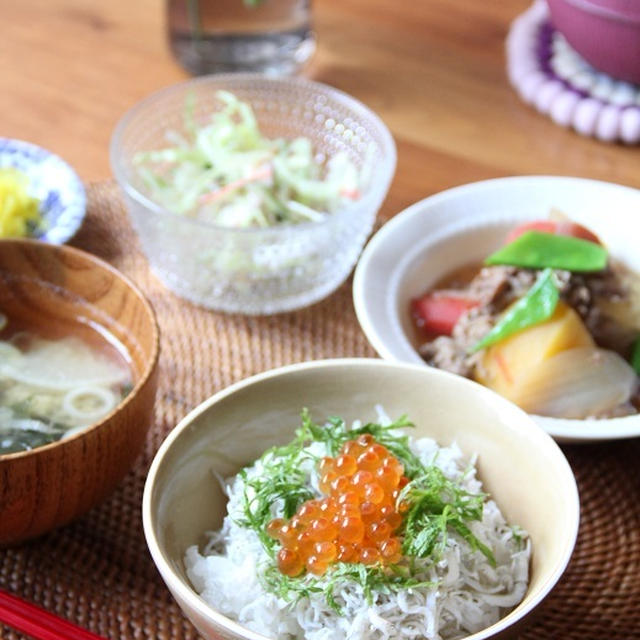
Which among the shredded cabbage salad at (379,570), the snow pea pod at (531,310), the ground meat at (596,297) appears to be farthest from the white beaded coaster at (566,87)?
the shredded cabbage salad at (379,570)

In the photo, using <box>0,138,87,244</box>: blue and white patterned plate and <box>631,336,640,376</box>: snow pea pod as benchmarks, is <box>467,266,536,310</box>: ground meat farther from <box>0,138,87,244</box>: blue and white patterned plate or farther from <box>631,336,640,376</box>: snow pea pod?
<box>0,138,87,244</box>: blue and white patterned plate

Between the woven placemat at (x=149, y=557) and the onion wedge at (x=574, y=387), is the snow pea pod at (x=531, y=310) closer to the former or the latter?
the onion wedge at (x=574, y=387)

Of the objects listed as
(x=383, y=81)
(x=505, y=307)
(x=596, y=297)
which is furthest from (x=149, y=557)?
Answer: (x=383, y=81)

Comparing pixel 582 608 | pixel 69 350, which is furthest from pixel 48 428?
pixel 582 608

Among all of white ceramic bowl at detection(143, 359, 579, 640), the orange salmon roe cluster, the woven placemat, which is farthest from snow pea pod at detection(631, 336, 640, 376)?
the orange salmon roe cluster

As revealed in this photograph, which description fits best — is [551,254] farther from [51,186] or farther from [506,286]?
[51,186]

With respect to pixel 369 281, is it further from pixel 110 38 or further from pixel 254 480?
pixel 110 38
